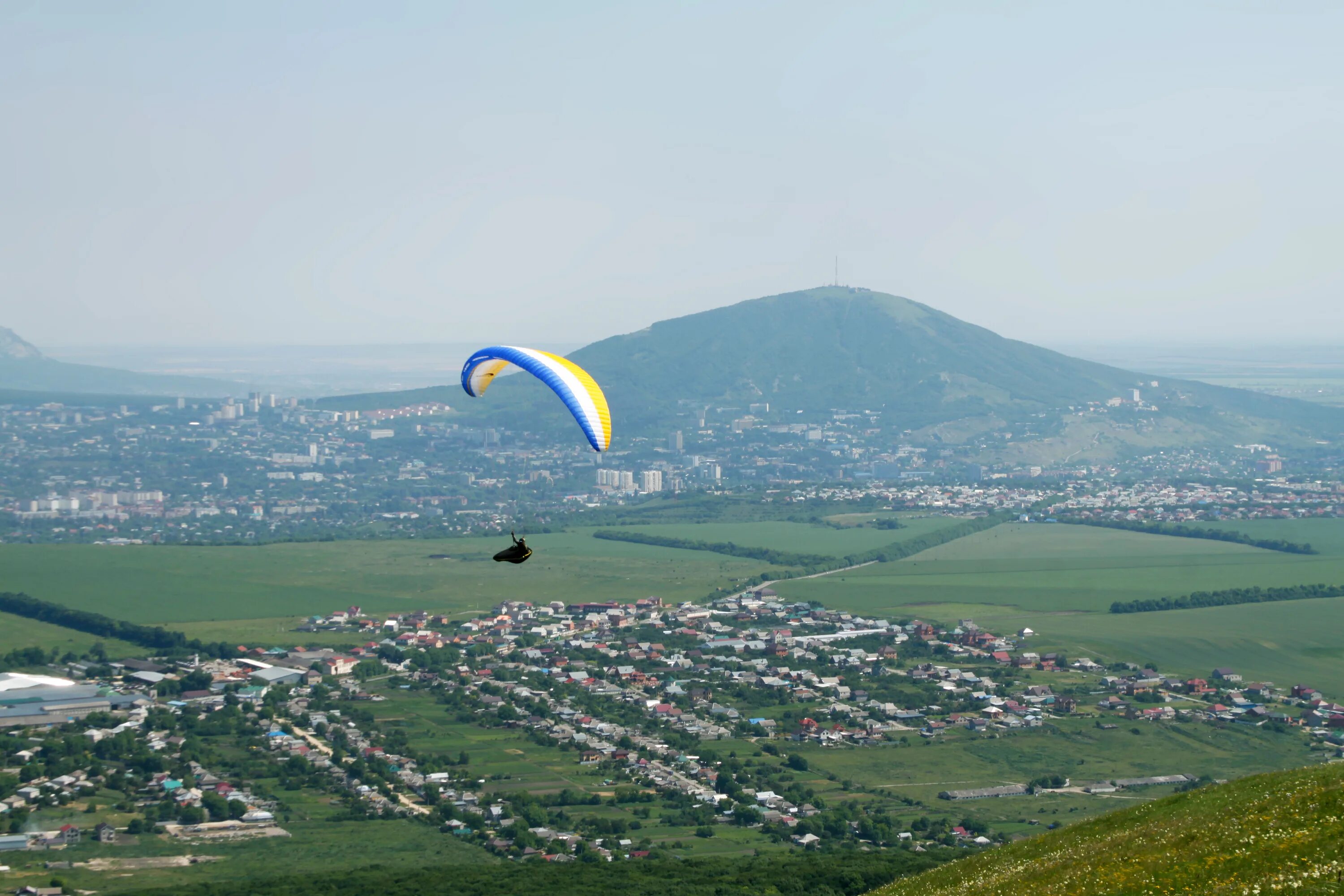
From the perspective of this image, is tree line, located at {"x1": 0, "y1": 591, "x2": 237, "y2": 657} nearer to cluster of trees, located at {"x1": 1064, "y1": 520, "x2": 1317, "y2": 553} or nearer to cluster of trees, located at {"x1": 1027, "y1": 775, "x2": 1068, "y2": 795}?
cluster of trees, located at {"x1": 1027, "y1": 775, "x2": 1068, "y2": 795}

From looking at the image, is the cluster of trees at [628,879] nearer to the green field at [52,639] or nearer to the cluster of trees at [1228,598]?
the green field at [52,639]

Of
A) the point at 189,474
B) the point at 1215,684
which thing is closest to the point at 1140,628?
the point at 1215,684

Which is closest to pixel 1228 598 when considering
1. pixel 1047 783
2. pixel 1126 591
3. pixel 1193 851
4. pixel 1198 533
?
pixel 1126 591

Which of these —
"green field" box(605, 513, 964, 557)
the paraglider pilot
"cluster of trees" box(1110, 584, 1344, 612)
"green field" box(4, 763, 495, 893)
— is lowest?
"green field" box(4, 763, 495, 893)

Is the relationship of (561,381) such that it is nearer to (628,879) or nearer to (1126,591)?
(628,879)

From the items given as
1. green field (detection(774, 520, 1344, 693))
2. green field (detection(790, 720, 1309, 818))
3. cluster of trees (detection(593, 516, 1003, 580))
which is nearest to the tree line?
green field (detection(790, 720, 1309, 818))

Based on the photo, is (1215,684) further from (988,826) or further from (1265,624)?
(988,826)
